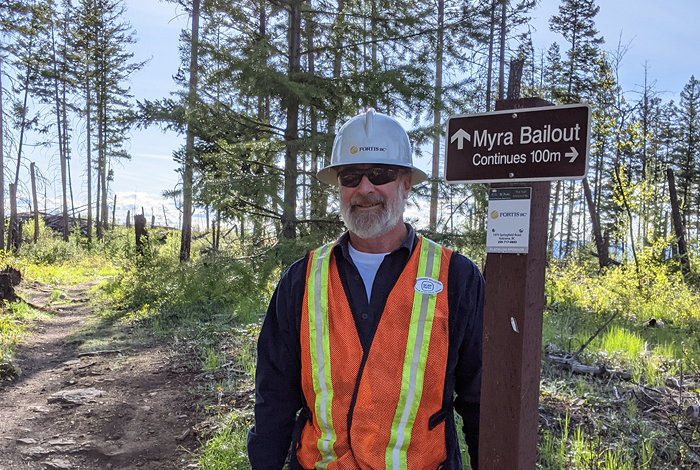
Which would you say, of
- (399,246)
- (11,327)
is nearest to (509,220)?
(399,246)

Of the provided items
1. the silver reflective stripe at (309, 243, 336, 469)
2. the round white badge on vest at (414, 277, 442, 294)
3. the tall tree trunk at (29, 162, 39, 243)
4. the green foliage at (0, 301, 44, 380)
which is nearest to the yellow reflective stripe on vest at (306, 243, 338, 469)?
the silver reflective stripe at (309, 243, 336, 469)

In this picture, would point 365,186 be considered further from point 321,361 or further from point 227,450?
point 227,450

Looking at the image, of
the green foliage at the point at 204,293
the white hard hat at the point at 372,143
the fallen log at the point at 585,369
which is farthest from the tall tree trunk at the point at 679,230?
the white hard hat at the point at 372,143

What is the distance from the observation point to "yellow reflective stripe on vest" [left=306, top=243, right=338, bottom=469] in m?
1.95

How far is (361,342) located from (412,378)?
245mm

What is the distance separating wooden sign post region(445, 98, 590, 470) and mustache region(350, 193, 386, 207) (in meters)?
0.74

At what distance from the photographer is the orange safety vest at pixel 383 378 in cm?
187

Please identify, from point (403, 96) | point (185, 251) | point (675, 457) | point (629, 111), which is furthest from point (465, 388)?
point (629, 111)

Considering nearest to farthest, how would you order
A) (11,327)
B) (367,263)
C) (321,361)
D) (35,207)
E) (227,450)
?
(321,361)
(367,263)
(227,450)
(11,327)
(35,207)

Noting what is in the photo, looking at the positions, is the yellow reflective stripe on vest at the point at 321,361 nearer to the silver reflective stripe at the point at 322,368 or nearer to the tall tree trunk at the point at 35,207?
the silver reflective stripe at the point at 322,368

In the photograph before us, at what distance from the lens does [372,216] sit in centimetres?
229

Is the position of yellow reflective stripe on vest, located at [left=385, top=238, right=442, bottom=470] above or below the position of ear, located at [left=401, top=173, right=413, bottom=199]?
below

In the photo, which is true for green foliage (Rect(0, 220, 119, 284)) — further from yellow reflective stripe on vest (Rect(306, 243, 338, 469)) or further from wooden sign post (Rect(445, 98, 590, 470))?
wooden sign post (Rect(445, 98, 590, 470))

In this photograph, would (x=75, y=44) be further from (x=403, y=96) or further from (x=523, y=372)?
(x=523, y=372)
